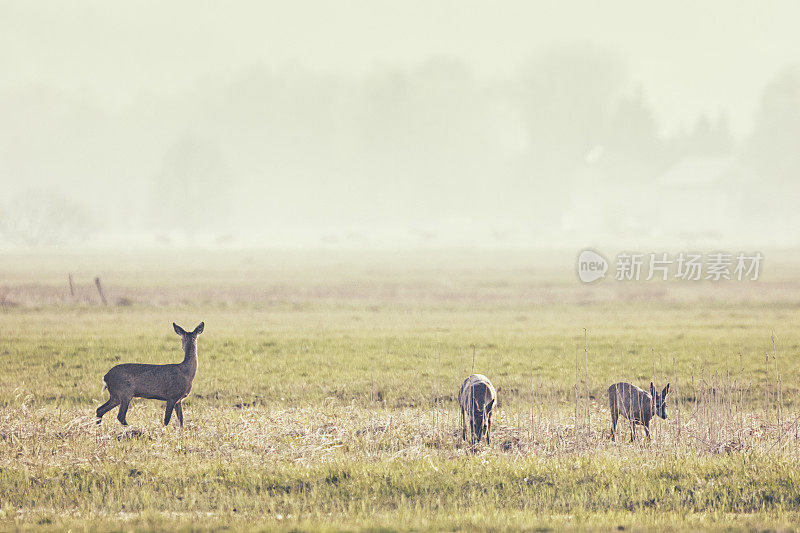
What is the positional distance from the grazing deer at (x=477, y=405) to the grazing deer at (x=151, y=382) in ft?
16.3

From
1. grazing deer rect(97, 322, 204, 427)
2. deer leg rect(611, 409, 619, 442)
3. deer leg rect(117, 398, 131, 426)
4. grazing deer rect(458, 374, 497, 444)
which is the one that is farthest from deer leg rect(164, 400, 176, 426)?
deer leg rect(611, 409, 619, 442)

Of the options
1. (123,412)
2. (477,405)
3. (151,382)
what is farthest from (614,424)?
(123,412)

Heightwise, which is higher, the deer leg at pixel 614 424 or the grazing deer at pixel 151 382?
the grazing deer at pixel 151 382

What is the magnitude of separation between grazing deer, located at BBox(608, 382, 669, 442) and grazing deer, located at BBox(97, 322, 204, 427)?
7.71m

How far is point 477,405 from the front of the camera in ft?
48.0

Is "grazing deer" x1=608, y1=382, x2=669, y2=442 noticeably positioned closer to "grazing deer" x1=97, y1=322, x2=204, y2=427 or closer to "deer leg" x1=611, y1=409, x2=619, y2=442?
"deer leg" x1=611, y1=409, x2=619, y2=442

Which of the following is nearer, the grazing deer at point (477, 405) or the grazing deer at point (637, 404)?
the grazing deer at point (477, 405)

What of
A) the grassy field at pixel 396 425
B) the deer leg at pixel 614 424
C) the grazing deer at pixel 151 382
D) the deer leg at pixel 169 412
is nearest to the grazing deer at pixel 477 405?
the grassy field at pixel 396 425

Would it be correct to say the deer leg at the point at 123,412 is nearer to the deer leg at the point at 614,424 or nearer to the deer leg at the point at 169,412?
the deer leg at the point at 169,412

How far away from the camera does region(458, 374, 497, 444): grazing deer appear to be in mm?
14617

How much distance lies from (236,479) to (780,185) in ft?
579

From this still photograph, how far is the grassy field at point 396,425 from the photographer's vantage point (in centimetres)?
1216

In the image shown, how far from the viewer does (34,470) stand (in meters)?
13.6

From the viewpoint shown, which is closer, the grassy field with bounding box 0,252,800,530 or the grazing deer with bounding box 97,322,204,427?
the grassy field with bounding box 0,252,800,530
